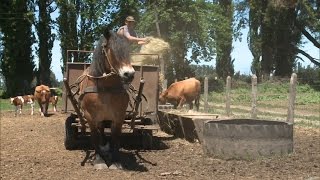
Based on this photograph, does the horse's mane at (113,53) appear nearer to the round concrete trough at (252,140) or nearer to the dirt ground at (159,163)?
the dirt ground at (159,163)

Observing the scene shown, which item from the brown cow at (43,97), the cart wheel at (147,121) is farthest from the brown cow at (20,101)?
the cart wheel at (147,121)

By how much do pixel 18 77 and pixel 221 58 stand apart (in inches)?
791

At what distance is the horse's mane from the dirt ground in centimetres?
163

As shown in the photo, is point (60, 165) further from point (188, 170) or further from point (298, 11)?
point (298, 11)

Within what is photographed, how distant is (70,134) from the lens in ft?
34.8

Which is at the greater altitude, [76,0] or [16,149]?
[76,0]

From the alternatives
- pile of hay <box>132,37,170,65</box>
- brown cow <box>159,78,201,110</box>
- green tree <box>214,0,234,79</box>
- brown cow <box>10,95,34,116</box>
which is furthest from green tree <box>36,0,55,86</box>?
pile of hay <box>132,37,170,65</box>

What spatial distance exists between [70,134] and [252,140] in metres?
3.79

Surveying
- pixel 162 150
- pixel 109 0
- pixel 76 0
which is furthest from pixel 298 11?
pixel 162 150

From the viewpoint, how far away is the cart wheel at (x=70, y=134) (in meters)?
10.5

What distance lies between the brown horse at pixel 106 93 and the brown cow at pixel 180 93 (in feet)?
30.5

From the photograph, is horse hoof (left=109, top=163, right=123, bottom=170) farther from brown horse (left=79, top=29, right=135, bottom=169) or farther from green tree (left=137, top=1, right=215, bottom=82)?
green tree (left=137, top=1, right=215, bottom=82)

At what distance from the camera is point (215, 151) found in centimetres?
945

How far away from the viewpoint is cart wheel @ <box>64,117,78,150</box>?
10.5m
